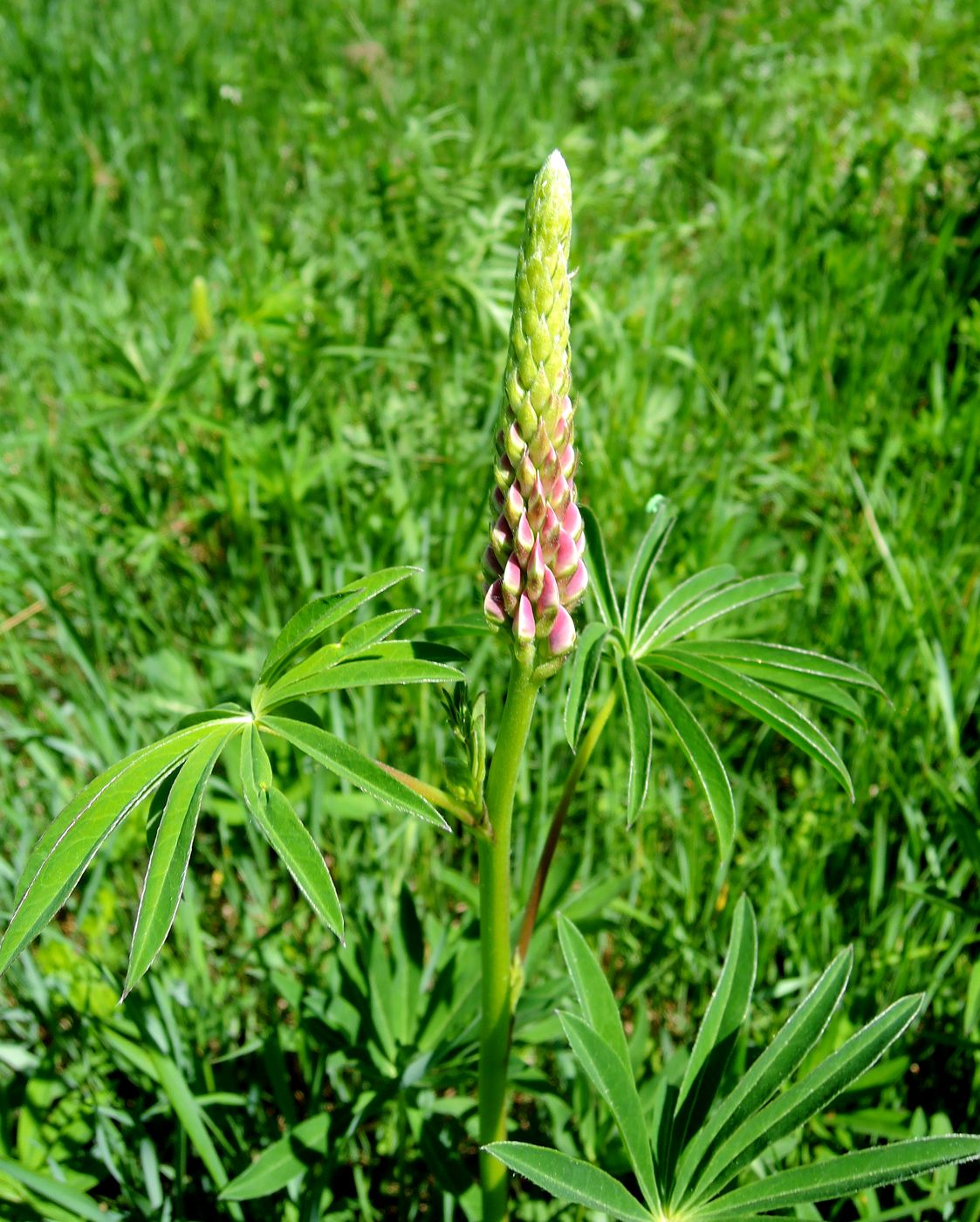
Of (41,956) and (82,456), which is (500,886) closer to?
(41,956)

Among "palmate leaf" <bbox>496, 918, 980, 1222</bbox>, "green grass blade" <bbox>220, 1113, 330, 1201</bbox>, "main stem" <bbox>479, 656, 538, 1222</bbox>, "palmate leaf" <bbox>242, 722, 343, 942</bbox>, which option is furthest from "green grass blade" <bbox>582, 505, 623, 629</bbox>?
"green grass blade" <bbox>220, 1113, 330, 1201</bbox>

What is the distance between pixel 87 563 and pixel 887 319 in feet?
7.92

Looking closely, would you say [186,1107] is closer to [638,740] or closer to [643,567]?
[638,740]

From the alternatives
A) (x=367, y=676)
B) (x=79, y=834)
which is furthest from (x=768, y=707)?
(x=79, y=834)

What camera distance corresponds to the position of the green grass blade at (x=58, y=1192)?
1.42m

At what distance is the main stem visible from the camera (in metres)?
1.15

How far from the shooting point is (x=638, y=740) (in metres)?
1.20

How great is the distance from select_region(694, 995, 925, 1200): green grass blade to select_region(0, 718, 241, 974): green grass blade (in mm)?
750

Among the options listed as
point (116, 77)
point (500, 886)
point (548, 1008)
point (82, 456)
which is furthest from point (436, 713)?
point (116, 77)

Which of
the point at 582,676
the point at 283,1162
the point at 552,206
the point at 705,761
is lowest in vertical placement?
the point at 283,1162

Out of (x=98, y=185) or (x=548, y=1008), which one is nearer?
(x=548, y=1008)

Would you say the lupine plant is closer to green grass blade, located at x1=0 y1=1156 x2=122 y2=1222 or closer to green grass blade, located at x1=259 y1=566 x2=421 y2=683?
green grass blade, located at x1=259 y1=566 x2=421 y2=683

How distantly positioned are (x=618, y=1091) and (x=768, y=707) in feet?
1.52

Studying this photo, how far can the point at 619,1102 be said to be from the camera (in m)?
1.17
